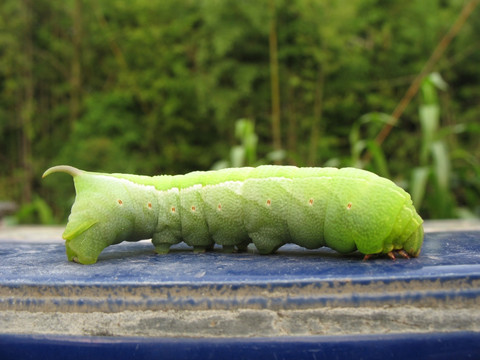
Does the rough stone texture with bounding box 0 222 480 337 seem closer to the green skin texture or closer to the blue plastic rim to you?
the blue plastic rim

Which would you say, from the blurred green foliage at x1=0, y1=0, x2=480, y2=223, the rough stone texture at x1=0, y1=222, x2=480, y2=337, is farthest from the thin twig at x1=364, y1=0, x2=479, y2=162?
the rough stone texture at x1=0, y1=222, x2=480, y2=337

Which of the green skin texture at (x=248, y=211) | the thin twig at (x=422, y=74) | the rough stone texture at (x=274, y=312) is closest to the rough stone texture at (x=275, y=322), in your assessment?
the rough stone texture at (x=274, y=312)

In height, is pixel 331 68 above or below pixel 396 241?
above

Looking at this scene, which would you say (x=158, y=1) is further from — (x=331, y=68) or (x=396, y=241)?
(x=396, y=241)

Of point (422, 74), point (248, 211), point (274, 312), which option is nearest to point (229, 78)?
point (422, 74)

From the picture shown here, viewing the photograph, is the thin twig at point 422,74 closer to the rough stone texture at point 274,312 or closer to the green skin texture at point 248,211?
the green skin texture at point 248,211

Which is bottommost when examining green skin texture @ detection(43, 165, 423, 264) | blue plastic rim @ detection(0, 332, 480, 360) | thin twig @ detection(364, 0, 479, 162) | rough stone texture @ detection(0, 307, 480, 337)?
blue plastic rim @ detection(0, 332, 480, 360)

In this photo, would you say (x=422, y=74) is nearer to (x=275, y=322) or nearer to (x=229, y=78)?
(x=229, y=78)

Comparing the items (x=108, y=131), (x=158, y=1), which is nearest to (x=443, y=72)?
(x=158, y=1)
